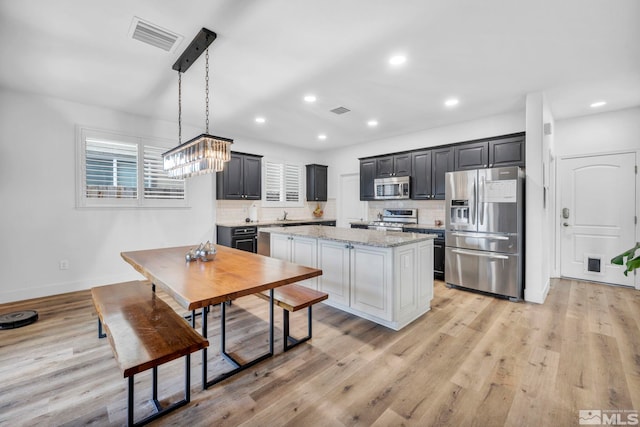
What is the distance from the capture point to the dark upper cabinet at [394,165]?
560 centimetres

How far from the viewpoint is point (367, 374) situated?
2189 millimetres

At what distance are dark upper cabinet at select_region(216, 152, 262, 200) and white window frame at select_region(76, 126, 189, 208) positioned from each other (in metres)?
0.67

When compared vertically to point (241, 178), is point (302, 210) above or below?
below

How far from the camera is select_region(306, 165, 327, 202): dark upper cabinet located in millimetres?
7199

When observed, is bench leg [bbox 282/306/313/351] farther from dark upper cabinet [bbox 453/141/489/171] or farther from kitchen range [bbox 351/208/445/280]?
dark upper cabinet [bbox 453/141/489/171]

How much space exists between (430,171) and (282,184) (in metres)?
3.33

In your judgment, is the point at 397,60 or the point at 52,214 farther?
the point at 52,214

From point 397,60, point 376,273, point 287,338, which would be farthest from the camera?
point 376,273

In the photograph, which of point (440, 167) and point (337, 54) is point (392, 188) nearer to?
point (440, 167)

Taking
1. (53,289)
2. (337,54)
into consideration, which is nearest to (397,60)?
(337,54)

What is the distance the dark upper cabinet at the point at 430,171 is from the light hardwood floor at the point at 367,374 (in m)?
2.47

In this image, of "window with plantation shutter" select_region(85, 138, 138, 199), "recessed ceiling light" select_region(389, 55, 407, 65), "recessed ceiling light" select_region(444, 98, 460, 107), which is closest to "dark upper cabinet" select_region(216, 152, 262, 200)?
"window with plantation shutter" select_region(85, 138, 138, 199)

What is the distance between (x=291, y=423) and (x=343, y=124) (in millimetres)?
4531

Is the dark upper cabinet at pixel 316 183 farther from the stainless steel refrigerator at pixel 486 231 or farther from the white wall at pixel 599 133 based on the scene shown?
the white wall at pixel 599 133
